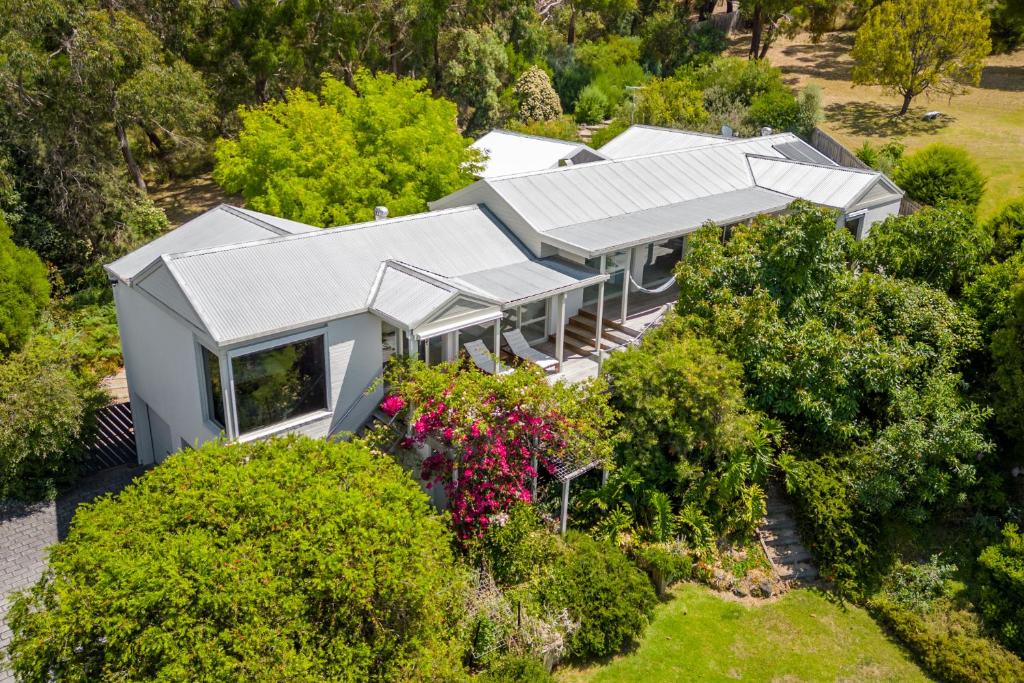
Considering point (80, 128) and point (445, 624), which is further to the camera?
point (80, 128)

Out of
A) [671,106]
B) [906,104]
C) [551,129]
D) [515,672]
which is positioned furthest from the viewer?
[906,104]

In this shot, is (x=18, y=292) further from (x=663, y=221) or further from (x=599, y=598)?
(x=599, y=598)

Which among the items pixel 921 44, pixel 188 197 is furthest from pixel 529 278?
pixel 921 44

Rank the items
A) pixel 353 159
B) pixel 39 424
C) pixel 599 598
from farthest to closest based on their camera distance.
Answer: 1. pixel 353 159
2. pixel 39 424
3. pixel 599 598

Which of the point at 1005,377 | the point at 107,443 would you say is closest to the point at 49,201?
the point at 107,443

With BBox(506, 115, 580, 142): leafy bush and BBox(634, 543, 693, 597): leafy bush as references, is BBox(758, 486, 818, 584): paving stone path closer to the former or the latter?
BBox(634, 543, 693, 597): leafy bush

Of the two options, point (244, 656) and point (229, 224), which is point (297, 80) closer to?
point (229, 224)
